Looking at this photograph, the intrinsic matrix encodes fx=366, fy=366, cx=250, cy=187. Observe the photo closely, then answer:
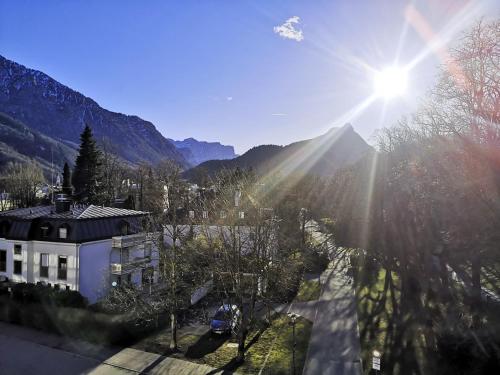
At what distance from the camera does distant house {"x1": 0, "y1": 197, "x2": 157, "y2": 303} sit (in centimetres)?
2406

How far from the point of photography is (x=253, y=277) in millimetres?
18734

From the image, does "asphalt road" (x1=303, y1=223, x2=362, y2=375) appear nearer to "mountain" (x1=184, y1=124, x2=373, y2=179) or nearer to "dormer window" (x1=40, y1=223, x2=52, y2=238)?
"dormer window" (x1=40, y1=223, x2=52, y2=238)

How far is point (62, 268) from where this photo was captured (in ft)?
79.5

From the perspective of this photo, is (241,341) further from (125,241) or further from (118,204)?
(118,204)

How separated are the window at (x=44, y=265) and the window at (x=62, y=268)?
1.05 metres

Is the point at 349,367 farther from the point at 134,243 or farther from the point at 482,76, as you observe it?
the point at 134,243

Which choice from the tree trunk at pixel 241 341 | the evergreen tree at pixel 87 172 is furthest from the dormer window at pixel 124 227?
the evergreen tree at pixel 87 172

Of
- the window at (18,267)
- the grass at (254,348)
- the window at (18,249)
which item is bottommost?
the grass at (254,348)

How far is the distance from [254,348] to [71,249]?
44.4ft

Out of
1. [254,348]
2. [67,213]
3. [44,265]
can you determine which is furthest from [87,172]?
[254,348]

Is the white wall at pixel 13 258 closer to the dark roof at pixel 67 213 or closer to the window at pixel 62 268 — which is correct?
the dark roof at pixel 67 213

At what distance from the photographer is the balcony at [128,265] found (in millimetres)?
25125

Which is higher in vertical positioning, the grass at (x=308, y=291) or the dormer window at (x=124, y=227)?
the dormer window at (x=124, y=227)

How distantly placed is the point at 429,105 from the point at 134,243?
2057 cm
